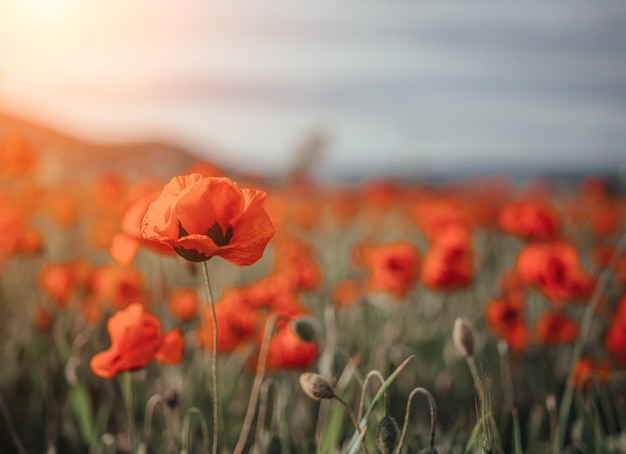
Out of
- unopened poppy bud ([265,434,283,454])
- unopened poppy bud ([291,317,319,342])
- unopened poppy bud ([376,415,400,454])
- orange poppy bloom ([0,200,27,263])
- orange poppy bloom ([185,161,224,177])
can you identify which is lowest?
unopened poppy bud ([265,434,283,454])

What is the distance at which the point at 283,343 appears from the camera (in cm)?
Result: 190

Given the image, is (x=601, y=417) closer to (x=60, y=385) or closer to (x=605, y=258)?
(x=605, y=258)

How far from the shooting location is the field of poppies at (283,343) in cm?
110

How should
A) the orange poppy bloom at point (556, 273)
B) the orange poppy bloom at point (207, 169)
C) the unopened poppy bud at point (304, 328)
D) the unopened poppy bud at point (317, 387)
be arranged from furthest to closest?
the orange poppy bloom at point (207, 169) < the orange poppy bloom at point (556, 273) < the unopened poppy bud at point (304, 328) < the unopened poppy bud at point (317, 387)

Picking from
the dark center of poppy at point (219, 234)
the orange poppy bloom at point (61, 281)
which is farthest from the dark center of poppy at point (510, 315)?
the orange poppy bloom at point (61, 281)

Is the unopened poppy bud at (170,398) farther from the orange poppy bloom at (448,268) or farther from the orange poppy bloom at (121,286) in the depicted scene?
the orange poppy bloom at (448,268)

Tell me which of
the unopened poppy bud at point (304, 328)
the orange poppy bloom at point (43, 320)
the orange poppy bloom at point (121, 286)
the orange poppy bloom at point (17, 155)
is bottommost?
the orange poppy bloom at point (43, 320)

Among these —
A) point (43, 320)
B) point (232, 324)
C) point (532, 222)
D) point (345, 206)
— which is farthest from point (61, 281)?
point (345, 206)

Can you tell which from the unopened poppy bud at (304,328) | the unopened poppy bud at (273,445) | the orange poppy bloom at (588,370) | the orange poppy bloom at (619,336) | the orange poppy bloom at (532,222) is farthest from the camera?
the orange poppy bloom at (532,222)

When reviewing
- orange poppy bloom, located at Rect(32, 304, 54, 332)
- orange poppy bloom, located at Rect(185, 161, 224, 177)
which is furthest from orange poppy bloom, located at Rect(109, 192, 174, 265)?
orange poppy bloom, located at Rect(185, 161, 224, 177)

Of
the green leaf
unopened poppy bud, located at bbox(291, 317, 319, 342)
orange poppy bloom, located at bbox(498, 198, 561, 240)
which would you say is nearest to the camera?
the green leaf

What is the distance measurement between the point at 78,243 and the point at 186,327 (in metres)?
2.01

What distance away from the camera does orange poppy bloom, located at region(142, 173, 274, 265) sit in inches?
39.5

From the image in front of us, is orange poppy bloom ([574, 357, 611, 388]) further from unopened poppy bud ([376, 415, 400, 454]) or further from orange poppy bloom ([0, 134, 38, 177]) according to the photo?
orange poppy bloom ([0, 134, 38, 177])
